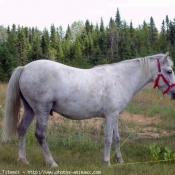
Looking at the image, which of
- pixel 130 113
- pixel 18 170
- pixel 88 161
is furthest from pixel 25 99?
pixel 130 113

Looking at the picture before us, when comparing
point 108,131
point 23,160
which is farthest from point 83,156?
point 23,160

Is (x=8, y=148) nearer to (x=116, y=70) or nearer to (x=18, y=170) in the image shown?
(x=18, y=170)

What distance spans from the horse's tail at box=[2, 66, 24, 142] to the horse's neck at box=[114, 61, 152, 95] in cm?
189

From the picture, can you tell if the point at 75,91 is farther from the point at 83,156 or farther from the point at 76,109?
the point at 83,156

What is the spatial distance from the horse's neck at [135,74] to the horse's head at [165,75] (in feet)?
0.58

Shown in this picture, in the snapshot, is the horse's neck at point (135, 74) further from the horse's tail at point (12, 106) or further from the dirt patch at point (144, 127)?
the dirt patch at point (144, 127)

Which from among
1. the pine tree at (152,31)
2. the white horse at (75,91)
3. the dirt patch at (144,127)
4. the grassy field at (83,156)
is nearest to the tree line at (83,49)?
the pine tree at (152,31)

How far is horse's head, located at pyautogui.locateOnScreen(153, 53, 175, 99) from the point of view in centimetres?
487

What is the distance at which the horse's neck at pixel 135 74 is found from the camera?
16.3 ft

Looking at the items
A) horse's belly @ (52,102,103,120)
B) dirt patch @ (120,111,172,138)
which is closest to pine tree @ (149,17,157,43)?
dirt patch @ (120,111,172,138)

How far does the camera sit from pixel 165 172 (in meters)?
4.17

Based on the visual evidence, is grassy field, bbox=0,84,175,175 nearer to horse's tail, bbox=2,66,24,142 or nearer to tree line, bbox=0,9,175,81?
horse's tail, bbox=2,66,24,142

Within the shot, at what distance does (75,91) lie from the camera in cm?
438

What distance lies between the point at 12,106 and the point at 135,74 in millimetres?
2278
